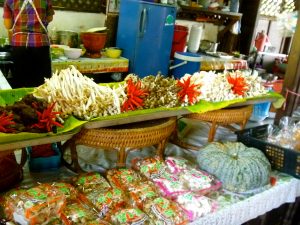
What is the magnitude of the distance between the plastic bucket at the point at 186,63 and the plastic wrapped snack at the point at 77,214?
403cm

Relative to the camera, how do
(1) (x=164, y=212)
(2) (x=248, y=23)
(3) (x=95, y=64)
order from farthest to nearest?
(2) (x=248, y=23)
(3) (x=95, y=64)
(1) (x=164, y=212)

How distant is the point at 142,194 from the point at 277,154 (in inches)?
41.6

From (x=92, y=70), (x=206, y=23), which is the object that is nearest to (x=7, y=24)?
(x=92, y=70)

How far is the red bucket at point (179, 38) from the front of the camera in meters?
5.98

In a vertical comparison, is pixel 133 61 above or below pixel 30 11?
below

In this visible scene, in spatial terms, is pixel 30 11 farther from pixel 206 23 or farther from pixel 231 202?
pixel 206 23

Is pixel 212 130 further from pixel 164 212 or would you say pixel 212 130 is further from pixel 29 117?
pixel 29 117

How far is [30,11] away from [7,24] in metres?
0.36

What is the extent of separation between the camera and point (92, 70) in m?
4.82

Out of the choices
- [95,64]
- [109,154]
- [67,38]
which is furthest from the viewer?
[67,38]

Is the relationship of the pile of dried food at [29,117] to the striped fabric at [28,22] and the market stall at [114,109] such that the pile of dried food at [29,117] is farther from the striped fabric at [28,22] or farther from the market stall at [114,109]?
the striped fabric at [28,22]

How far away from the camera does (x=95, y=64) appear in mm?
4820

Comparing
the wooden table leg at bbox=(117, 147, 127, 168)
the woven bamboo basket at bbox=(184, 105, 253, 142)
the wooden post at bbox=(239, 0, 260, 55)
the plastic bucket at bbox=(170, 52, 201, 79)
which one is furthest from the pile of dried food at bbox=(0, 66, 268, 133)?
the wooden post at bbox=(239, 0, 260, 55)

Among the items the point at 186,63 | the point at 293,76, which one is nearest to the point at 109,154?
the point at 293,76
